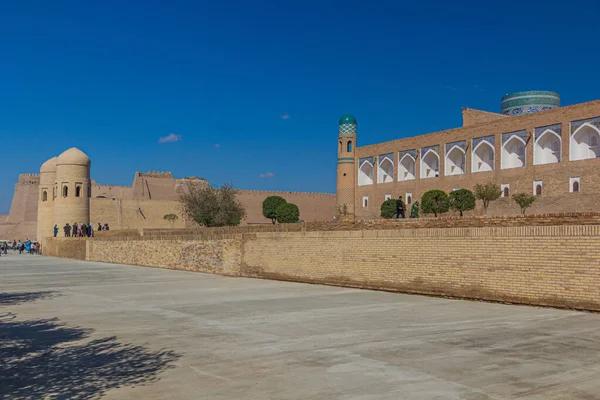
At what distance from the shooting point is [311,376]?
4.67m

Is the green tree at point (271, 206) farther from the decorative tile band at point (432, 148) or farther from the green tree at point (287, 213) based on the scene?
the decorative tile band at point (432, 148)

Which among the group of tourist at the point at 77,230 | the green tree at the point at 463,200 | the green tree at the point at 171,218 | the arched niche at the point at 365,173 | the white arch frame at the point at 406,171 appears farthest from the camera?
the green tree at the point at 171,218

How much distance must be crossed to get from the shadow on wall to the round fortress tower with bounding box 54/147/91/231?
31368 millimetres

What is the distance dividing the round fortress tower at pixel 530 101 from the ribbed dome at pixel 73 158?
26.2m

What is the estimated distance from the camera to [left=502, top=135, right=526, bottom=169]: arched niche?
31.3 metres

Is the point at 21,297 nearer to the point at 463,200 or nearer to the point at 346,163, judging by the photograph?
the point at 463,200

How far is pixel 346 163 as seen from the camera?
41562mm

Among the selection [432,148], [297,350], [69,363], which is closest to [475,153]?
[432,148]

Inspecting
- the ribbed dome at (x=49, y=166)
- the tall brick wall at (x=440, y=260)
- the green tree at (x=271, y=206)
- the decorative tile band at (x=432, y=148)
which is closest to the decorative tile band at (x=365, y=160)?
the decorative tile band at (x=432, y=148)

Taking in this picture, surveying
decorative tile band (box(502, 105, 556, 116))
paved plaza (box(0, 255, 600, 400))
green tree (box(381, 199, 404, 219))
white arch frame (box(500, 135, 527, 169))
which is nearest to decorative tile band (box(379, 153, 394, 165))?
green tree (box(381, 199, 404, 219))

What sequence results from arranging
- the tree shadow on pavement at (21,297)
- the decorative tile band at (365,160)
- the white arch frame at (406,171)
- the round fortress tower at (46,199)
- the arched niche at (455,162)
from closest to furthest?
the tree shadow on pavement at (21,297), the arched niche at (455,162), the white arch frame at (406,171), the decorative tile band at (365,160), the round fortress tower at (46,199)

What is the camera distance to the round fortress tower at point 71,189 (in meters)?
36.7

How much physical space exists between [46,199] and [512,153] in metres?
30.4

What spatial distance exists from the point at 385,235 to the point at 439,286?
1657mm
